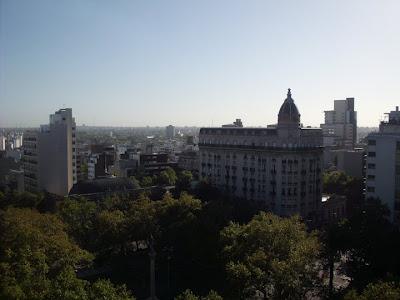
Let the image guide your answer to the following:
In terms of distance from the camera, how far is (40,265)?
27453 mm

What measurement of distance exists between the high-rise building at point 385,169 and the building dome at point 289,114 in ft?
37.0

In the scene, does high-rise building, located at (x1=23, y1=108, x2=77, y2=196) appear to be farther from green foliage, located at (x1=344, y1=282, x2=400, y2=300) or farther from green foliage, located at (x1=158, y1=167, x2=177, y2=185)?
green foliage, located at (x1=344, y1=282, x2=400, y2=300)

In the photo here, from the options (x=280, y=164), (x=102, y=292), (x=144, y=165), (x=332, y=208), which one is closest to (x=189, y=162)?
(x=144, y=165)

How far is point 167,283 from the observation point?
1673 inches

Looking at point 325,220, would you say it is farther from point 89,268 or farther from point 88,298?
point 88,298

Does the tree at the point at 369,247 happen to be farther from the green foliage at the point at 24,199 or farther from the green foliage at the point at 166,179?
the green foliage at the point at 166,179

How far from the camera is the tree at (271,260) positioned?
93.0 ft

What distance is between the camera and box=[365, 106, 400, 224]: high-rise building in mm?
51500

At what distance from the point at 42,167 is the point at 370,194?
51.1 meters

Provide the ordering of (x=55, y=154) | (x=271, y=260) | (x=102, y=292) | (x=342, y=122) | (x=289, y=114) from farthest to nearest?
Answer: (x=342, y=122), (x=55, y=154), (x=289, y=114), (x=271, y=260), (x=102, y=292)

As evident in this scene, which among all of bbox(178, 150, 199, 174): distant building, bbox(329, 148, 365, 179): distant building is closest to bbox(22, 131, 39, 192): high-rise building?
bbox(178, 150, 199, 174): distant building

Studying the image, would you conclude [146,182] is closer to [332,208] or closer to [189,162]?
[189,162]

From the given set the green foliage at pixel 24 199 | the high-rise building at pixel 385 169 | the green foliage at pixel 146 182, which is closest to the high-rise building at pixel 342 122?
the green foliage at pixel 146 182

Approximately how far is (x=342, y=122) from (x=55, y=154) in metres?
135
